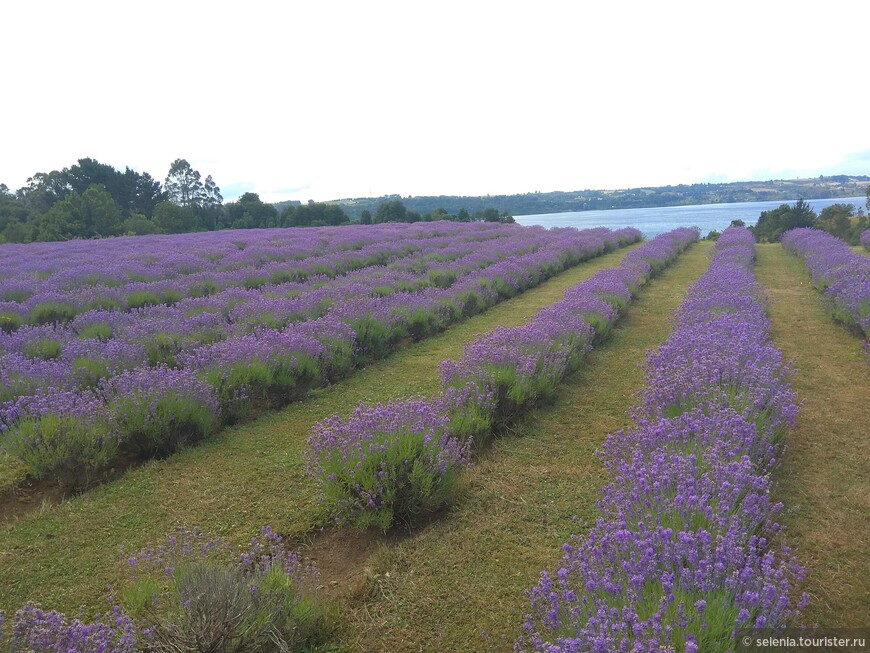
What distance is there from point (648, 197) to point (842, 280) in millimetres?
118057

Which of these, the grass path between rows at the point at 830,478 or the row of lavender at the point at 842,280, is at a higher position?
the row of lavender at the point at 842,280

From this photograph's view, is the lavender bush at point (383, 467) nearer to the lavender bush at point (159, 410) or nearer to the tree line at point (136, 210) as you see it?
the lavender bush at point (159, 410)

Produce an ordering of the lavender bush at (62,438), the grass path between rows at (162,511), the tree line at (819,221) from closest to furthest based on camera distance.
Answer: the grass path between rows at (162,511), the lavender bush at (62,438), the tree line at (819,221)

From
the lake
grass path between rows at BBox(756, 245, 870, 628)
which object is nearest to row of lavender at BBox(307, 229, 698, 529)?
grass path between rows at BBox(756, 245, 870, 628)

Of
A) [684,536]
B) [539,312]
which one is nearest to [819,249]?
[539,312]

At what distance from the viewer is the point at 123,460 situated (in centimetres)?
432

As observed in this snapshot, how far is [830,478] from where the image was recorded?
366cm

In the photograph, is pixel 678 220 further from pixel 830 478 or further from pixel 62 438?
pixel 62 438

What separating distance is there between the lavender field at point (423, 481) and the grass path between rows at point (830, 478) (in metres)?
0.02

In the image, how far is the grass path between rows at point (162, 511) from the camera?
9.45 feet

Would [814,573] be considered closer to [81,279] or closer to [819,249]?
[81,279]

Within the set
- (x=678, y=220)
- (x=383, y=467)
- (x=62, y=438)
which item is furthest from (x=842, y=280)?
(x=678, y=220)

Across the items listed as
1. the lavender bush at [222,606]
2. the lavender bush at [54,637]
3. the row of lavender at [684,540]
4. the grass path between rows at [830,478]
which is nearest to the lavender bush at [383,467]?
the lavender bush at [222,606]

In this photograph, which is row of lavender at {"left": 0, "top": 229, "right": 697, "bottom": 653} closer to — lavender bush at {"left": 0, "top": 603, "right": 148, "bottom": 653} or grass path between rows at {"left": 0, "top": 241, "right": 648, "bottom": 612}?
lavender bush at {"left": 0, "top": 603, "right": 148, "bottom": 653}
